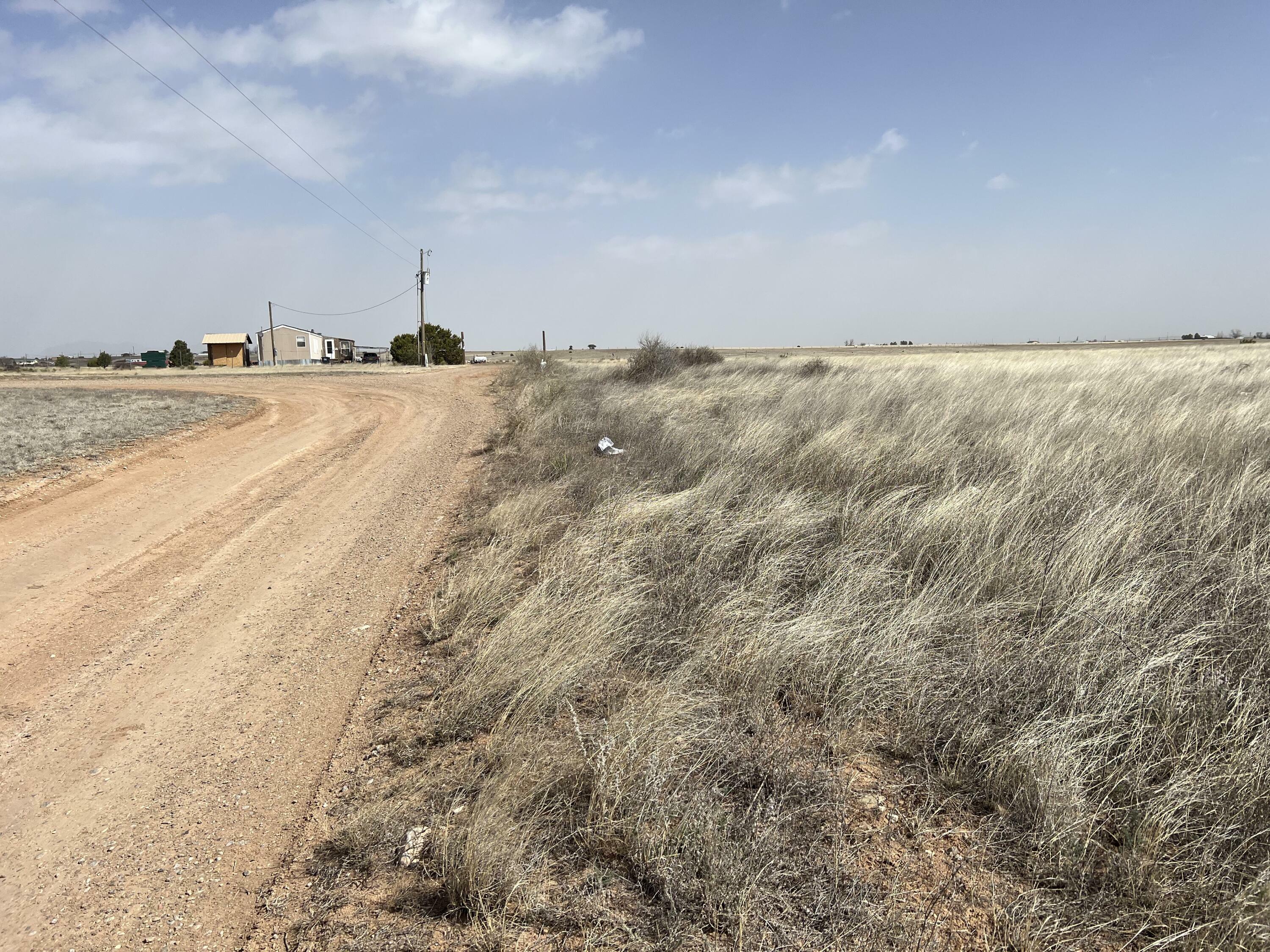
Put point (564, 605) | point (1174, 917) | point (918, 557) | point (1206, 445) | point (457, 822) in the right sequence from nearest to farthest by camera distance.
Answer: point (1174, 917) < point (457, 822) < point (564, 605) < point (918, 557) < point (1206, 445)

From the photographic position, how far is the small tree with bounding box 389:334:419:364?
2250 inches

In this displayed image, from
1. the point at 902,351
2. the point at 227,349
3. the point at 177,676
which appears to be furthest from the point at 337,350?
the point at 177,676

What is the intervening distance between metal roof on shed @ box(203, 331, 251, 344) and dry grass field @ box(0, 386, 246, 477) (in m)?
43.8

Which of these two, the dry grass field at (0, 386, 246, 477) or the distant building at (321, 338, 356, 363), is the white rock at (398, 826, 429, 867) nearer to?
the dry grass field at (0, 386, 246, 477)

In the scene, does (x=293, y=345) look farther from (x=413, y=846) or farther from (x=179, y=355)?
(x=413, y=846)

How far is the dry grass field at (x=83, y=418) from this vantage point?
9.98 m

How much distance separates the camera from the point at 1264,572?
4316 millimetres

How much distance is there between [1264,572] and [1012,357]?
1161 inches

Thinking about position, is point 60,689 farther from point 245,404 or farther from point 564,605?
point 245,404

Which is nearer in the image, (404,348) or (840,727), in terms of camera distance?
(840,727)

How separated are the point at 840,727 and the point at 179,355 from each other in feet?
259

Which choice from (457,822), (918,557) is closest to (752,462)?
(918,557)

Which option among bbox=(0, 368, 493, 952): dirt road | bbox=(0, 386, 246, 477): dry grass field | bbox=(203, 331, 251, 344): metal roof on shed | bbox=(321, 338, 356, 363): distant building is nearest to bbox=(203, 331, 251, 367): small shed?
bbox=(203, 331, 251, 344): metal roof on shed

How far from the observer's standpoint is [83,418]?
43.3 feet
